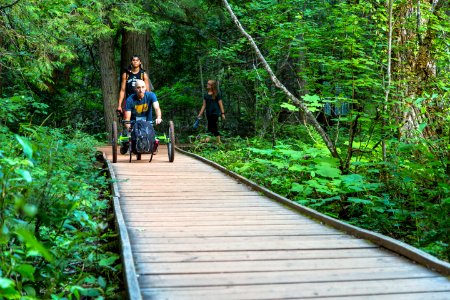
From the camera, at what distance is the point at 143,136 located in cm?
1081

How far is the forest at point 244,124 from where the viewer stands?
4.47m

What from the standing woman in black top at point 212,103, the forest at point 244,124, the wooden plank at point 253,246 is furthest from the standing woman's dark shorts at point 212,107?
the wooden plank at point 253,246

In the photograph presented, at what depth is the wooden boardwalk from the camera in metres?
3.90

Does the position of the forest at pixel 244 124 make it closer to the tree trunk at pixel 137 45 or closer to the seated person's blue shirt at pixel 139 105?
the tree trunk at pixel 137 45

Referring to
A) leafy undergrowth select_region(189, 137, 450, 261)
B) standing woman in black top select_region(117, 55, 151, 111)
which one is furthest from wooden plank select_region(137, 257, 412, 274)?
standing woman in black top select_region(117, 55, 151, 111)

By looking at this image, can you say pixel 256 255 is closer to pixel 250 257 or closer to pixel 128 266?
pixel 250 257

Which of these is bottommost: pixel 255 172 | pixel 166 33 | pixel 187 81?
pixel 255 172

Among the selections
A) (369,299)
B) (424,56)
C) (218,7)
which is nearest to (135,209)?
(369,299)

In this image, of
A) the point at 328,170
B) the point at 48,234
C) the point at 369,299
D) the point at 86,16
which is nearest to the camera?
the point at 369,299

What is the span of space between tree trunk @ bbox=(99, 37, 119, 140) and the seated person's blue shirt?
6808 millimetres

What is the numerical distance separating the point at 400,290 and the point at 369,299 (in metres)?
0.34

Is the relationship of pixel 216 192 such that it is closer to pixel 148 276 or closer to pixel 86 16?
pixel 148 276

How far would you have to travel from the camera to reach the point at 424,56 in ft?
32.2

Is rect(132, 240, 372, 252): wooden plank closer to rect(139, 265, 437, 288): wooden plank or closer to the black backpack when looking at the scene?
rect(139, 265, 437, 288): wooden plank
